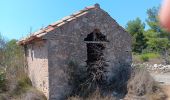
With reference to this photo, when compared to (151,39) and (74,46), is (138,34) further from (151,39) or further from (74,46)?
(74,46)

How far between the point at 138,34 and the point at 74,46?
36960 millimetres

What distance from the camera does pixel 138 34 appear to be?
167 feet

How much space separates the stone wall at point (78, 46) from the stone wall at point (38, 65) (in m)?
0.36

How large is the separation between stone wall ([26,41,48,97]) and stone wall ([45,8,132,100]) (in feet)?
1.18

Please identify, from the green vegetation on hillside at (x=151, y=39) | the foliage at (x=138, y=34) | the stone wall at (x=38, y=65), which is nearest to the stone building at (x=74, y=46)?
the stone wall at (x=38, y=65)

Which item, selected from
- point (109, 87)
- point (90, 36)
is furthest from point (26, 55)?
point (109, 87)

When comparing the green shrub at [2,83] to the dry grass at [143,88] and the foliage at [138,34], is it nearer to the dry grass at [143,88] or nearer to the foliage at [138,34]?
the dry grass at [143,88]

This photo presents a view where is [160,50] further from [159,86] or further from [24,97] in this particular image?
[24,97]

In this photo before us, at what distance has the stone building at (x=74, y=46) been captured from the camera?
46.4 feet

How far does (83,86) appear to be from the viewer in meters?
14.4

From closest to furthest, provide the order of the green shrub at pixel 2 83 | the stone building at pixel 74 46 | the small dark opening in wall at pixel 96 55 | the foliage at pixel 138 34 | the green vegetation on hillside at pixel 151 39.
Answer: the stone building at pixel 74 46
the small dark opening in wall at pixel 96 55
the green shrub at pixel 2 83
the green vegetation on hillside at pixel 151 39
the foliage at pixel 138 34

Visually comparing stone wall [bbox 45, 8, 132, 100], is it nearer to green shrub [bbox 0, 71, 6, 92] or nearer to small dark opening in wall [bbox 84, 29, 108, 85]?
small dark opening in wall [bbox 84, 29, 108, 85]

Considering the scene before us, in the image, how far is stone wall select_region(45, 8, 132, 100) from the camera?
1414 centimetres

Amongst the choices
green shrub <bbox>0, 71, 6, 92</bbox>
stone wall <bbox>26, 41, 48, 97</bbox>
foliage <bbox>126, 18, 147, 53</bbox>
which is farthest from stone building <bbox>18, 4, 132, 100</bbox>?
foliage <bbox>126, 18, 147, 53</bbox>
